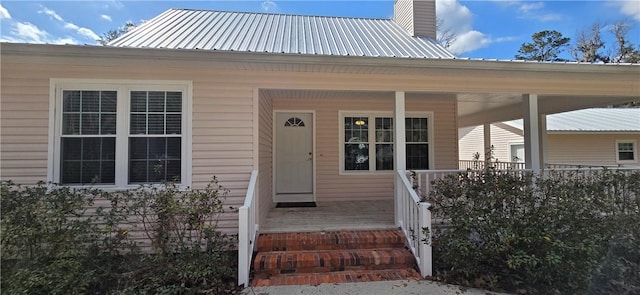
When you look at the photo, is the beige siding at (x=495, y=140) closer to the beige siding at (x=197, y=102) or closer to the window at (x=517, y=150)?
the window at (x=517, y=150)

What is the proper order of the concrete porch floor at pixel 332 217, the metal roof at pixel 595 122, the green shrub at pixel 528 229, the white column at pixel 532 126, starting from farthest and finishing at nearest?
the metal roof at pixel 595 122
the white column at pixel 532 126
the concrete porch floor at pixel 332 217
the green shrub at pixel 528 229

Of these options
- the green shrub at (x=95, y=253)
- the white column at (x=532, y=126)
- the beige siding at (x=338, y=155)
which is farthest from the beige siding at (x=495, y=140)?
the green shrub at (x=95, y=253)

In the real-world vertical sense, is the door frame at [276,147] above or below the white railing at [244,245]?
above

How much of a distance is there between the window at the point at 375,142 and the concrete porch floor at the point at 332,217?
3.08 feet

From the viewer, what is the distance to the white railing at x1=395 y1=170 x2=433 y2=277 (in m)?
3.57

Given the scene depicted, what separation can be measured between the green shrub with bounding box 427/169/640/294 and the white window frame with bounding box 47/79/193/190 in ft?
10.8

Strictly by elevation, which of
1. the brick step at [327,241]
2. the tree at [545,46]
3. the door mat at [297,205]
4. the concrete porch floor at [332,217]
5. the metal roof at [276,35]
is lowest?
the brick step at [327,241]

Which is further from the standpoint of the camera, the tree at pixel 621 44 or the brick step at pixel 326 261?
the tree at pixel 621 44

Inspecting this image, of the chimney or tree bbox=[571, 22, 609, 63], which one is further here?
tree bbox=[571, 22, 609, 63]

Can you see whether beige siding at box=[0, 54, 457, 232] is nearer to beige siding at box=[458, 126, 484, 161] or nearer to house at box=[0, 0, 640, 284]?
house at box=[0, 0, 640, 284]

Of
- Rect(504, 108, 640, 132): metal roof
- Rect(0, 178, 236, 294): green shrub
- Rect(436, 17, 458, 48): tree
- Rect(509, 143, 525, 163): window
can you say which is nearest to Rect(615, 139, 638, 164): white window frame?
Rect(504, 108, 640, 132): metal roof

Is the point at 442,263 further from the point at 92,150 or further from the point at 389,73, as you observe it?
the point at 92,150

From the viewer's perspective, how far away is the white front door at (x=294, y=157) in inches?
259

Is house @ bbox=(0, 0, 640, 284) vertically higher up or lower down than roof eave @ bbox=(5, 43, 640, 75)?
lower down
